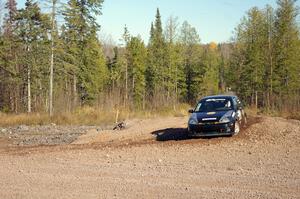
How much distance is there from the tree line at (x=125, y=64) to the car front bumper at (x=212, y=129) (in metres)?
14.7

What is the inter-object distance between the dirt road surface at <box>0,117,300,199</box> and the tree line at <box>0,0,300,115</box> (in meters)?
14.6

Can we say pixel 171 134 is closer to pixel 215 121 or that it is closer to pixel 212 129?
pixel 212 129

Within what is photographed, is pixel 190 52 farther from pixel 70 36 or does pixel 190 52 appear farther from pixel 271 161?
pixel 271 161

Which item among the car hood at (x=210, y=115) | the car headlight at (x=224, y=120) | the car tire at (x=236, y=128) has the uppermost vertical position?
the car hood at (x=210, y=115)

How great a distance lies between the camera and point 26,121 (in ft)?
97.1

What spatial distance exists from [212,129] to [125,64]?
162ft

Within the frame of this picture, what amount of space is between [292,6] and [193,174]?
39050 millimetres

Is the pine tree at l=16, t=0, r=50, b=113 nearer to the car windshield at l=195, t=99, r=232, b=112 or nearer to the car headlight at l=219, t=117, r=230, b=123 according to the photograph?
the car windshield at l=195, t=99, r=232, b=112

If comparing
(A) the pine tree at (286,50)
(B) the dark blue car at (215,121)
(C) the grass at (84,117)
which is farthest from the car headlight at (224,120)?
(A) the pine tree at (286,50)

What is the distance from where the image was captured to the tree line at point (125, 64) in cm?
3428

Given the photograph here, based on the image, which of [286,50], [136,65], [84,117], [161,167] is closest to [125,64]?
[136,65]

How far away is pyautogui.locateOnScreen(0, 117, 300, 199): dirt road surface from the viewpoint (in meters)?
8.65

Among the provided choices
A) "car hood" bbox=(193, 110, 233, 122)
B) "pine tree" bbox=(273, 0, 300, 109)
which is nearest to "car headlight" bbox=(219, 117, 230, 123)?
"car hood" bbox=(193, 110, 233, 122)

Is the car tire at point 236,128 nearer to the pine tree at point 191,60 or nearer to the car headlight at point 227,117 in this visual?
the car headlight at point 227,117
